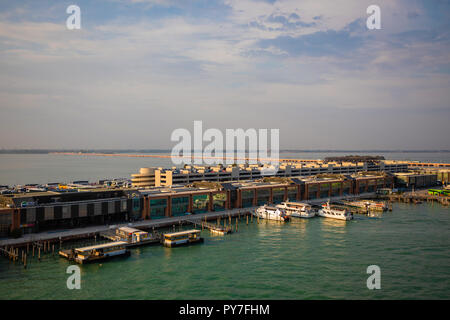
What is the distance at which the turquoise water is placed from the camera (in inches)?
1075

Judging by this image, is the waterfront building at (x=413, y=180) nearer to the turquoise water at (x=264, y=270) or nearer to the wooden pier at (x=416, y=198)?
the wooden pier at (x=416, y=198)

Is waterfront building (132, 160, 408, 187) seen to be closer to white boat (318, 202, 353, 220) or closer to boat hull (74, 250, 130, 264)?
white boat (318, 202, 353, 220)

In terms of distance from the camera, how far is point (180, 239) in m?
40.8

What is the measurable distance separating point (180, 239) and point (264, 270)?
12255 mm

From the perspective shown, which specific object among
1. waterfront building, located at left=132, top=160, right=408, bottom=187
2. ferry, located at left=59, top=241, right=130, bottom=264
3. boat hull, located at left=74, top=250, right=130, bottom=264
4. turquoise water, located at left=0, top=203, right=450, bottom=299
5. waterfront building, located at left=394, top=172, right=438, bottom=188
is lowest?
turquoise water, located at left=0, top=203, right=450, bottom=299

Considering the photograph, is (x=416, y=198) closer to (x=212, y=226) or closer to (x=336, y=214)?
(x=336, y=214)

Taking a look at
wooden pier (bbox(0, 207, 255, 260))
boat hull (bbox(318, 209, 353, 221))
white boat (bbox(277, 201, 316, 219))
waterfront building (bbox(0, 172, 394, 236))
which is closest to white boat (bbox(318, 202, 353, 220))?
boat hull (bbox(318, 209, 353, 221))

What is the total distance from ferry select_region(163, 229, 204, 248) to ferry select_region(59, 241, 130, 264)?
16.1 feet

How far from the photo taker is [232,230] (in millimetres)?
48844

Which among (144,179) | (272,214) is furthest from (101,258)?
(144,179)
